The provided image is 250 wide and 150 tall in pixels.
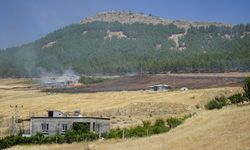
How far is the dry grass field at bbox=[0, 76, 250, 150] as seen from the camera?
4238 cm

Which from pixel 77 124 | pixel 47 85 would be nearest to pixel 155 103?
pixel 77 124

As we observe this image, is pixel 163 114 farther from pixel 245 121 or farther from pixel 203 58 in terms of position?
pixel 203 58

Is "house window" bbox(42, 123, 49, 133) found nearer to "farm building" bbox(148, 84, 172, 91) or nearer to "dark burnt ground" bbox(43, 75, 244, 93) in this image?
"dark burnt ground" bbox(43, 75, 244, 93)

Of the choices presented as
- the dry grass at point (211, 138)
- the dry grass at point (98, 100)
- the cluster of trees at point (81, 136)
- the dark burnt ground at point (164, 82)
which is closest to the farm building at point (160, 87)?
the dark burnt ground at point (164, 82)

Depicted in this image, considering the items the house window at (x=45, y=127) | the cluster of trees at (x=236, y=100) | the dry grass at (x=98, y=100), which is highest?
the cluster of trees at (x=236, y=100)

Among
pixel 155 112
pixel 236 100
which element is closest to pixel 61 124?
pixel 155 112

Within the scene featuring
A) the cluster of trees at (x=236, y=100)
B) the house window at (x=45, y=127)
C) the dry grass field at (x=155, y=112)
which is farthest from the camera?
the house window at (x=45, y=127)

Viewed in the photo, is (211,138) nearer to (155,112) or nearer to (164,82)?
(155,112)

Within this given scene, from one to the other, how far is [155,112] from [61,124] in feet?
79.8

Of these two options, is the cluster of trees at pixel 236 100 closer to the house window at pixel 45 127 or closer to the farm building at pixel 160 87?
the house window at pixel 45 127

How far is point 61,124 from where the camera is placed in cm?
7175

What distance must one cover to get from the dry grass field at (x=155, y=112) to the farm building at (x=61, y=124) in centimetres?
713

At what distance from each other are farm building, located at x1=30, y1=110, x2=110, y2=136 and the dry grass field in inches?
281

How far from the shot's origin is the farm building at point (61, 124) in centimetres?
7119
